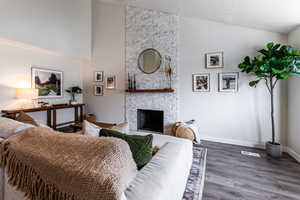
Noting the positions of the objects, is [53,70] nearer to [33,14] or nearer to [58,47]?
[58,47]

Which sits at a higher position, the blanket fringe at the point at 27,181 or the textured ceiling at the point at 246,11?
the textured ceiling at the point at 246,11

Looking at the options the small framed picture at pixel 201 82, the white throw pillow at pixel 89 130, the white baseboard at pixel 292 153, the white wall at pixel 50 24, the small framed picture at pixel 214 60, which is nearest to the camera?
the white throw pillow at pixel 89 130

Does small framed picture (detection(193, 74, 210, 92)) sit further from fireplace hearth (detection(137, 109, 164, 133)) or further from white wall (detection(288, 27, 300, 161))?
white wall (detection(288, 27, 300, 161))

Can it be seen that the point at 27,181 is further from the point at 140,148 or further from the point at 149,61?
the point at 149,61

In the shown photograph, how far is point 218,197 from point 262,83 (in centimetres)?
259

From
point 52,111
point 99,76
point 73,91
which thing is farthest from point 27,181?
point 99,76

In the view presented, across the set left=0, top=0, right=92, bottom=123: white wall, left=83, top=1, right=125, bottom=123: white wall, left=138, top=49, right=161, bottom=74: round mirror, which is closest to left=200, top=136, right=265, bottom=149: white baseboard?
left=138, top=49, right=161, bottom=74: round mirror

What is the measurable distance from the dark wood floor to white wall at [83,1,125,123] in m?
3.06

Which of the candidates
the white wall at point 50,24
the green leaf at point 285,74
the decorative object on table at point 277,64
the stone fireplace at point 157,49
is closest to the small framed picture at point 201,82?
the stone fireplace at point 157,49

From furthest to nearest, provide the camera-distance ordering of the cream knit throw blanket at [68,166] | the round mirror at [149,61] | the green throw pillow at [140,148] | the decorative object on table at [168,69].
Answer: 1. the round mirror at [149,61]
2. the decorative object on table at [168,69]
3. the green throw pillow at [140,148]
4. the cream knit throw blanket at [68,166]

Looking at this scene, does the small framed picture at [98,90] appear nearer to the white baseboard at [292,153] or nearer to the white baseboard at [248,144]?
the white baseboard at [248,144]

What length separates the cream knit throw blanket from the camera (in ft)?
2.27

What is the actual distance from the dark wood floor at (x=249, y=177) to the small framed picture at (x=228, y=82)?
1.42 meters

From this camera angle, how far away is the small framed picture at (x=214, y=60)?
328 centimetres
